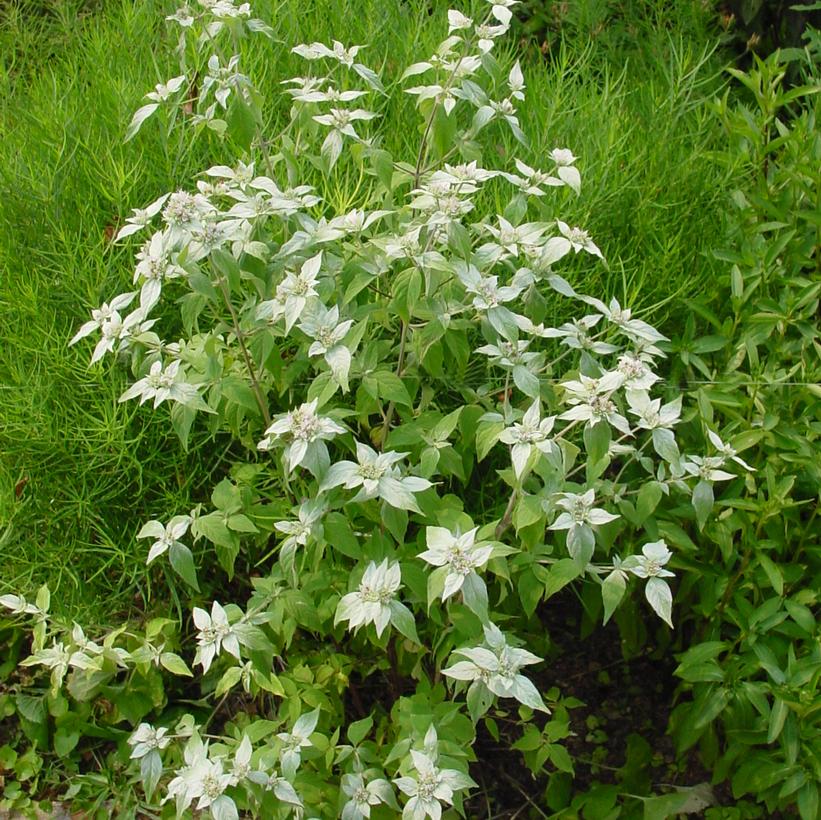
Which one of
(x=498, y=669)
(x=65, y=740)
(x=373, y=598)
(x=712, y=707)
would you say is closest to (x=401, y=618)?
(x=373, y=598)

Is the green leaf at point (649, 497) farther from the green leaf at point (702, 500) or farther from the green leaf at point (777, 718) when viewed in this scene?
the green leaf at point (777, 718)

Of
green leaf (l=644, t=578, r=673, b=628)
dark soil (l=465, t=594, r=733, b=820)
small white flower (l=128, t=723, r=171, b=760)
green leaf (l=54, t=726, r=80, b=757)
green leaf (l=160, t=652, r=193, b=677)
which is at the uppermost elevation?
green leaf (l=644, t=578, r=673, b=628)

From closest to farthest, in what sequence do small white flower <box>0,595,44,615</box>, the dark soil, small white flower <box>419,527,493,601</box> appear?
small white flower <box>419,527,493,601</box>
small white flower <box>0,595,44,615</box>
the dark soil

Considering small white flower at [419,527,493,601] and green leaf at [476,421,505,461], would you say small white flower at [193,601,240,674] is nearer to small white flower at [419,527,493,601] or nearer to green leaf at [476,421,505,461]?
small white flower at [419,527,493,601]

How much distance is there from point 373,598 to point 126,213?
156 centimetres

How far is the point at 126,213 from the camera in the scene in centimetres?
287

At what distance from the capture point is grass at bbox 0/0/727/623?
2.55 meters

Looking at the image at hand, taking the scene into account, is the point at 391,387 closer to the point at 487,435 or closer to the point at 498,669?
the point at 487,435

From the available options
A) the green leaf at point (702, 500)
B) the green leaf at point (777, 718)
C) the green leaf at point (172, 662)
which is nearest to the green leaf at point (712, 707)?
the green leaf at point (777, 718)

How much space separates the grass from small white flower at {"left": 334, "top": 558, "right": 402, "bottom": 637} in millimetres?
843

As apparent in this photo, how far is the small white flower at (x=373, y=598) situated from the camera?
173 centimetres

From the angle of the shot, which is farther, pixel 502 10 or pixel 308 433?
pixel 502 10

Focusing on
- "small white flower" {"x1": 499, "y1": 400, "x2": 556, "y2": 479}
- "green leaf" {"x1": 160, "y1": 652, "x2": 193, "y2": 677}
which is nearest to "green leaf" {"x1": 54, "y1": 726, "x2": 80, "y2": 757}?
"green leaf" {"x1": 160, "y1": 652, "x2": 193, "y2": 677}

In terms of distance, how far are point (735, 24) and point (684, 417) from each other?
241 centimetres
